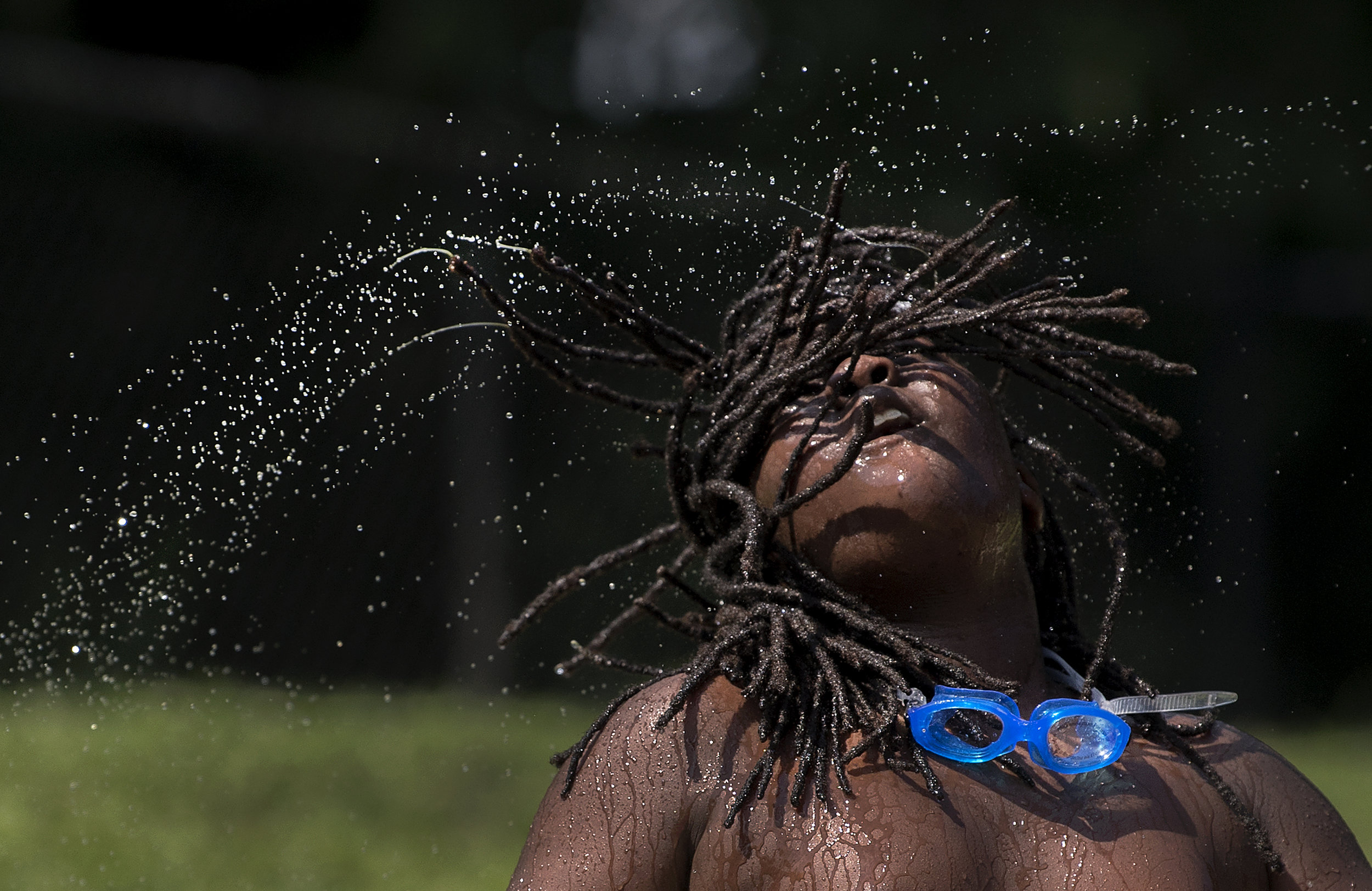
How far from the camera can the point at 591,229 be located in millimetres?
4207

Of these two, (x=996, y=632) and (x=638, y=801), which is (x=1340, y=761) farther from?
(x=638, y=801)

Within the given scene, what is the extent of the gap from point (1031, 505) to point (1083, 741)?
0.30 meters

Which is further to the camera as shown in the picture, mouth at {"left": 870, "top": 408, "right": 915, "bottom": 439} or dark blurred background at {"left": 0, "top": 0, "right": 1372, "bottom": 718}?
dark blurred background at {"left": 0, "top": 0, "right": 1372, "bottom": 718}

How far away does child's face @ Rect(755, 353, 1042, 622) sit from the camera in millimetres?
1251

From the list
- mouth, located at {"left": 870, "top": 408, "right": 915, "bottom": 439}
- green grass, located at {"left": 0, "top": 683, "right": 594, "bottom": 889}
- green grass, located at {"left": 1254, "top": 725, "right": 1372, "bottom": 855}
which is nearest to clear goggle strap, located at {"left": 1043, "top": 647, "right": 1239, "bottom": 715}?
mouth, located at {"left": 870, "top": 408, "right": 915, "bottom": 439}

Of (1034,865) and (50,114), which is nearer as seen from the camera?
(1034,865)

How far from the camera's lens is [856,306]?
52.5 inches

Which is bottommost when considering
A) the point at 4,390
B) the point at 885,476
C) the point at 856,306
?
the point at 885,476

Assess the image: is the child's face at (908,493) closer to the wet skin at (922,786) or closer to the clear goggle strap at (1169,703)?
the wet skin at (922,786)

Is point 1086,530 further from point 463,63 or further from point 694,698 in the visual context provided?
point 694,698

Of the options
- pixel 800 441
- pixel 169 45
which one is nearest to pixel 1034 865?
pixel 800 441

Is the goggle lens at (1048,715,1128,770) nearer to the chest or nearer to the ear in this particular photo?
the chest

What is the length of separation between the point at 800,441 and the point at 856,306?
16 centimetres

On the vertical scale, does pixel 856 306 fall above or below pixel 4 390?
below
